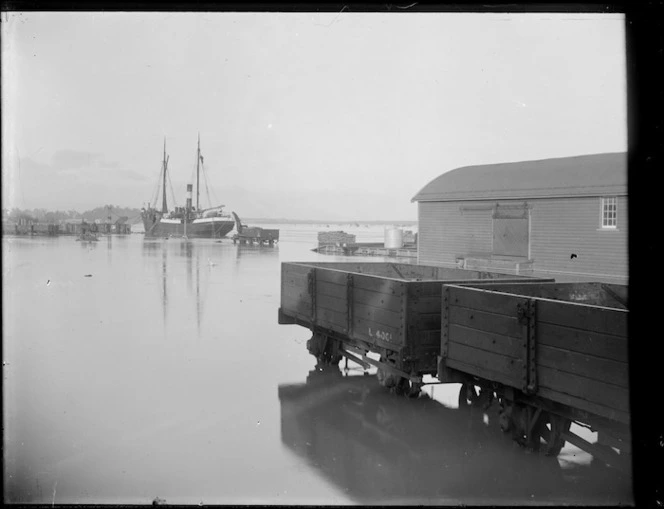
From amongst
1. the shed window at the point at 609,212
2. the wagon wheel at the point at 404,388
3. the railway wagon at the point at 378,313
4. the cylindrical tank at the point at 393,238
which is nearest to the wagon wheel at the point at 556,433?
the railway wagon at the point at 378,313

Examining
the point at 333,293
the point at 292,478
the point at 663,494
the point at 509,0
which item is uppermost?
the point at 509,0

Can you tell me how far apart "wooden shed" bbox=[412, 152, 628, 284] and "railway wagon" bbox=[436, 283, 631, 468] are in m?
13.1

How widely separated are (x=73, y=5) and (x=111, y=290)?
14975mm

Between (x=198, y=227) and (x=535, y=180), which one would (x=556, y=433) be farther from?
(x=198, y=227)

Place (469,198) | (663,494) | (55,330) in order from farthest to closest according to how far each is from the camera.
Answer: (469,198) < (55,330) < (663,494)

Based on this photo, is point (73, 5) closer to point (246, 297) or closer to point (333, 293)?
point (333, 293)

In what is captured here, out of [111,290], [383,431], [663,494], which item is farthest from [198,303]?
[663,494]

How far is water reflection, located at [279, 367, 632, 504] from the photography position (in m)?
5.00

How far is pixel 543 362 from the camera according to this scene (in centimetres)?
548

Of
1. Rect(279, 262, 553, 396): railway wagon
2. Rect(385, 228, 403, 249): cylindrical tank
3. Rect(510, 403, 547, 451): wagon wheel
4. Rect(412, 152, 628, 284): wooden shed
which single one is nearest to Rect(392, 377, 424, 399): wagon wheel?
Rect(279, 262, 553, 396): railway wagon

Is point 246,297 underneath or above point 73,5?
underneath

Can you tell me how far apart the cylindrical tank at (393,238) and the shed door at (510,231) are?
60.8ft

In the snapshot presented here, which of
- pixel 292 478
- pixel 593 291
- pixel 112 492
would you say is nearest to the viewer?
pixel 112 492

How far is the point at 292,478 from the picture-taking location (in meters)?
5.26
